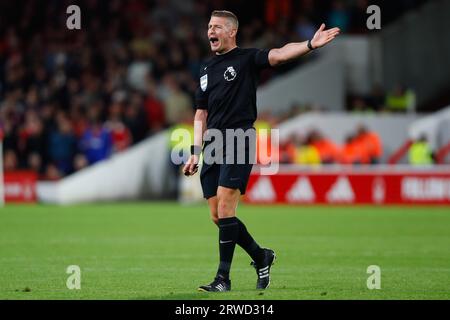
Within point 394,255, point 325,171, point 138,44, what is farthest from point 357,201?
point 394,255

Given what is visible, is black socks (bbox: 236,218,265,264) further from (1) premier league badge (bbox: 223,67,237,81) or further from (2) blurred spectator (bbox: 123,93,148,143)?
(2) blurred spectator (bbox: 123,93,148,143)

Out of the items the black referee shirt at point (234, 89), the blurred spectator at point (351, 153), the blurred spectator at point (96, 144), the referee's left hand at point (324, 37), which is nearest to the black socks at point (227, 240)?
the black referee shirt at point (234, 89)

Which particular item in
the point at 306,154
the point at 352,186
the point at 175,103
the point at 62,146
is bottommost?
the point at 352,186

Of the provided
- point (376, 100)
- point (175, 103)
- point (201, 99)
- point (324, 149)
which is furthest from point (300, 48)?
point (376, 100)

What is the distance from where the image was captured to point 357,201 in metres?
25.9

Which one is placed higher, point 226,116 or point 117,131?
point 117,131

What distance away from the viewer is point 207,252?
49.7 ft

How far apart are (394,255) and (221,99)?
4.78 m

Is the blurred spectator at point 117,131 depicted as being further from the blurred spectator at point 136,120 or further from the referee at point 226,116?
the referee at point 226,116

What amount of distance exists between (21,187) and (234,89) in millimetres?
17404

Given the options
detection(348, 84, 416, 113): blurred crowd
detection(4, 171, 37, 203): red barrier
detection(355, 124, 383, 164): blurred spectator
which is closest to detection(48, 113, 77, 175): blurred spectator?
detection(4, 171, 37, 203): red barrier

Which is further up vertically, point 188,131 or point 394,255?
A: point 188,131

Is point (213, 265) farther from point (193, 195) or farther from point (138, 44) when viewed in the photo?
point (138, 44)

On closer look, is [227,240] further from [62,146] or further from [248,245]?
[62,146]
